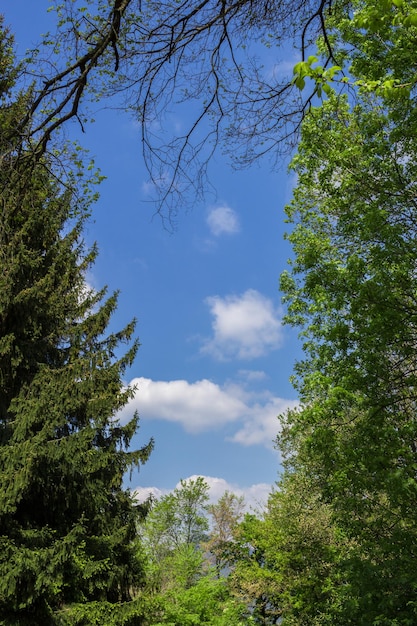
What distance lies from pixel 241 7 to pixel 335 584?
18929mm

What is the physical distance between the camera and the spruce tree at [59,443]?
308 inches

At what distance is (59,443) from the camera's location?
8781 millimetres

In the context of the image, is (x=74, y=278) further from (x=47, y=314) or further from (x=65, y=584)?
(x=65, y=584)

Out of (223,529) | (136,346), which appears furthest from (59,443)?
(223,529)

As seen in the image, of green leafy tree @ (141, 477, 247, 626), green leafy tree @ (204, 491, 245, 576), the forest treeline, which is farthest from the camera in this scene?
green leafy tree @ (204, 491, 245, 576)

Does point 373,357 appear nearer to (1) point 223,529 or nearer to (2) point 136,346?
(2) point 136,346

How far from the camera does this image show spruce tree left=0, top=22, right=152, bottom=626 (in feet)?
25.7

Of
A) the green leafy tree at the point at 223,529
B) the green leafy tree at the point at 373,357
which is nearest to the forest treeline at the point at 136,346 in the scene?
the green leafy tree at the point at 373,357

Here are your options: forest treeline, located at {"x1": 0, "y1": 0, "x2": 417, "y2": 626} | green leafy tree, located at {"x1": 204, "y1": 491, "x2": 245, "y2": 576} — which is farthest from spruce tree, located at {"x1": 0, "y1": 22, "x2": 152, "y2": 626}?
green leafy tree, located at {"x1": 204, "y1": 491, "x2": 245, "y2": 576}

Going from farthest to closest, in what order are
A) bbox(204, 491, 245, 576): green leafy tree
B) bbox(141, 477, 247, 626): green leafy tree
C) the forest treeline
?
bbox(204, 491, 245, 576): green leafy tree
bbox(141, 477, 247, 626): green leafy tree
the forest treeline

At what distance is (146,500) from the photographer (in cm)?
1152

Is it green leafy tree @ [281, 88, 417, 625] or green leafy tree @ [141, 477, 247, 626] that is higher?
green leafy tree @ [281, 88, 417, 625]

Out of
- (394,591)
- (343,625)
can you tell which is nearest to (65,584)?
(343,625)

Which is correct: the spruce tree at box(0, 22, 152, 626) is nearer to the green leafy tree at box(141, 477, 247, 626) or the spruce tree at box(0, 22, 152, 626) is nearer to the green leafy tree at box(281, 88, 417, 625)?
the green leafy tree at box(141, 477, 247, 626)
